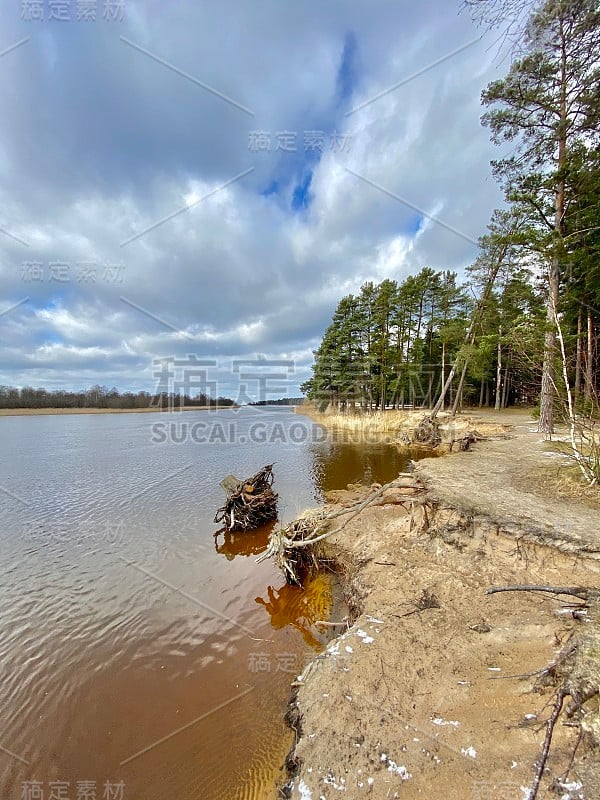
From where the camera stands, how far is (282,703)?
12.6 ft

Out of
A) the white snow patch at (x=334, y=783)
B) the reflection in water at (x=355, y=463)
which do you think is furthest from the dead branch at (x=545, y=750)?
the reflection in water at (x=355, y=463)

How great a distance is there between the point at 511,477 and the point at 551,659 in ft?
17.5

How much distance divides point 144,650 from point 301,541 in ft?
9.62

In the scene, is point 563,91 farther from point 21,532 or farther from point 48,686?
point 21,532

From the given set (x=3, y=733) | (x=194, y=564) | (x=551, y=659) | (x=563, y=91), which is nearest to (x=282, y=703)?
(x=551, y=659)

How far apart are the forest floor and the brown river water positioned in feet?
2.75

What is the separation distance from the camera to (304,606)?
570 centimetres

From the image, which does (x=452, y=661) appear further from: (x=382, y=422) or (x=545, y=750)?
(x=382, y=422)

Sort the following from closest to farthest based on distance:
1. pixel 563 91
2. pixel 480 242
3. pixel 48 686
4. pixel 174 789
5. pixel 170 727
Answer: pixel 174 789
pixel 170 727
pixel 48 686
pixel 563 91
pixel 480 242

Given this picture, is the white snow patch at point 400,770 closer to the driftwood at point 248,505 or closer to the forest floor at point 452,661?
the forest floor at point 452,661

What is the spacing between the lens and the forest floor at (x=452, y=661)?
2254 millimetres

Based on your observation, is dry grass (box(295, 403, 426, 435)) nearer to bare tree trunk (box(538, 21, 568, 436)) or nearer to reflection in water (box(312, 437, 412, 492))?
reflection in water (box(312, 437, 412, 492))

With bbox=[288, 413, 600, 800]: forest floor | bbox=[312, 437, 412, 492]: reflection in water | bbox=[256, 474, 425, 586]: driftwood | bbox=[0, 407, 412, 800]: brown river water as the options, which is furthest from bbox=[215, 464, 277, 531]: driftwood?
bbox=[288, 413, 600, 800]: forest floor

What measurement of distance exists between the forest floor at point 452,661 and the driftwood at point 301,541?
0.72 metres
